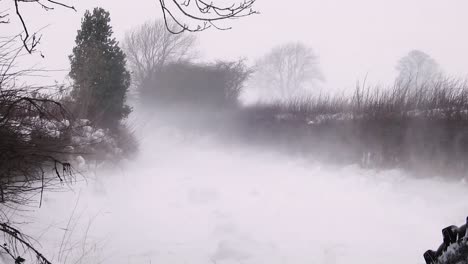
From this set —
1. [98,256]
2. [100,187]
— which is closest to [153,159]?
[100,187]

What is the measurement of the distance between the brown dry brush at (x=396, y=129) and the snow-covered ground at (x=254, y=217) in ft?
1.84

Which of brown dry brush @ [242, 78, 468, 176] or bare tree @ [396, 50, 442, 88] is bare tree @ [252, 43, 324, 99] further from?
brown dry brush @ [242, 78, 468, 176]

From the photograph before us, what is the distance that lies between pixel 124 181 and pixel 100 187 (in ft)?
5.17

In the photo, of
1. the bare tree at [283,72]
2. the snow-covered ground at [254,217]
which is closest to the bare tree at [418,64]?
the bare tree at [283,72]

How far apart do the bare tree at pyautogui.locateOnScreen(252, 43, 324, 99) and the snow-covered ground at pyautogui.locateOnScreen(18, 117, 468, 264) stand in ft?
102

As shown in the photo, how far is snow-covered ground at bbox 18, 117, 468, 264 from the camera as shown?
17.9 ft

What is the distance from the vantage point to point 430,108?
28.9ft

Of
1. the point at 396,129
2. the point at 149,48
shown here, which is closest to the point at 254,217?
the point at 396,129

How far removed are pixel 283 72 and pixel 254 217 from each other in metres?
36.1

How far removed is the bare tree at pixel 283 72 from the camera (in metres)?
41.6

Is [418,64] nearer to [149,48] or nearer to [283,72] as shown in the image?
[283,72]

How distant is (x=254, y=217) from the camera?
7.15 metres

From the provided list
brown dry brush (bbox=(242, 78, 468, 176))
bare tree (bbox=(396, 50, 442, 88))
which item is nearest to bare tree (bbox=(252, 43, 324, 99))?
bare tree (bbox=(396, 50, 442, 88))

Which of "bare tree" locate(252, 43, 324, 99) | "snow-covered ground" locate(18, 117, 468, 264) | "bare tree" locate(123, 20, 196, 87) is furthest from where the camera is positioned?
"bare tree" locate(252, 43, 324, 99)
